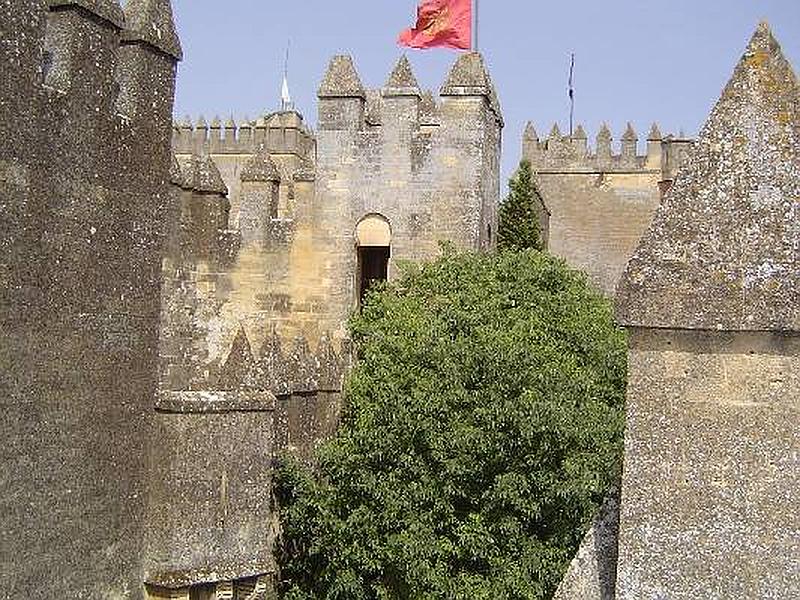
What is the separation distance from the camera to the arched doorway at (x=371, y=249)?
78.5ft

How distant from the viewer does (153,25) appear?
13734 mm

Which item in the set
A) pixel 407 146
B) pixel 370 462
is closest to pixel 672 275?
pixel 370 462

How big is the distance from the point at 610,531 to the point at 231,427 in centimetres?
763

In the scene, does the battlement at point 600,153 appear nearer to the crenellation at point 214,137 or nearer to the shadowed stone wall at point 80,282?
the crenellation at point 214,137

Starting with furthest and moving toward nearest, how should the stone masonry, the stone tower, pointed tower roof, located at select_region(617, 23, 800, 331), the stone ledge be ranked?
the stone masonry, the stone ledge, pointed tower roof, located at select_region(617, 23, 800, 331), the stone tower

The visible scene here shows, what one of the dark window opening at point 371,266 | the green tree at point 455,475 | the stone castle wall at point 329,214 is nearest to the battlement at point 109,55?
the green tree at point 455,475

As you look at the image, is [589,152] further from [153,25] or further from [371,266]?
[153,25]

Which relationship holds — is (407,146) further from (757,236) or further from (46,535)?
(757,236)

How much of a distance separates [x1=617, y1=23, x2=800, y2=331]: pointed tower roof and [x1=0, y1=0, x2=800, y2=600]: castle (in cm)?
1

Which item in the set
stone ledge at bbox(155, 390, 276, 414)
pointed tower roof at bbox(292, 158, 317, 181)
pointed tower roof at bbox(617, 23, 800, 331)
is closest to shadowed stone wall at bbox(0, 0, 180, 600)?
stone ledge at bbox(155, 390, 276, 414)

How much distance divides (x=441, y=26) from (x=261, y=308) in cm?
759

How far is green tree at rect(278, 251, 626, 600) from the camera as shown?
A: 53.9 ft

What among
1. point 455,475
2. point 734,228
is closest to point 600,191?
point 455,475

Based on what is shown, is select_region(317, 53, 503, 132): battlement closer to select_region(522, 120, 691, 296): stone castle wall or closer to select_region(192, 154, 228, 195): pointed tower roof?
select_region(192, 154, 228, 195): pointed tower roof
